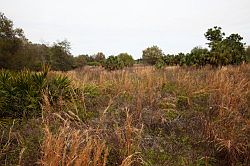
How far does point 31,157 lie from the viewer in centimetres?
404

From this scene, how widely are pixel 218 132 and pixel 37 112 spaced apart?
397cm

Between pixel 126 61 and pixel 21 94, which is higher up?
pixel 126 61

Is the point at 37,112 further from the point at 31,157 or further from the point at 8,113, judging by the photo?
the point at 31,157

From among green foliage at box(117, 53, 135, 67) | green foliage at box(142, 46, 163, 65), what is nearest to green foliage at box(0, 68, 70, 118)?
green foliage at box(117, 53, 135, 67)

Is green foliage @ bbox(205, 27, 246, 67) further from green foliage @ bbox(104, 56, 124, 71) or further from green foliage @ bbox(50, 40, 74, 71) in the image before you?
green foliage @ bbox(50, 40, 74, 71)

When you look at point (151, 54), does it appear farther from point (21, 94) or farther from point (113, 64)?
point (21, 94)

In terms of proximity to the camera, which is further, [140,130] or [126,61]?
[126,61]

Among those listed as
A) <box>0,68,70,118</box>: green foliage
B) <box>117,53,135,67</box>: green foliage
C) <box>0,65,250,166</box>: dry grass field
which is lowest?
<box>0,65,250,166</box>: dry grass field

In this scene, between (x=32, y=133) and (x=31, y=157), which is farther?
(x=32, y=133)

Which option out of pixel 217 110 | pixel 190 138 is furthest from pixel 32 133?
pixel 217 110

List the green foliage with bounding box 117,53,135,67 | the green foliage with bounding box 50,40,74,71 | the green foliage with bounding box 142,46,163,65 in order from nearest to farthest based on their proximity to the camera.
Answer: the green foliage with bounding box 117,53,135,67 < the green foliage with bounding box 50,40,74,71 < the green foliage with bounding box 142,46,163,65

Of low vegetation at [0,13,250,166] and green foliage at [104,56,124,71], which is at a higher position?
green foliage at [104,56,124,71]

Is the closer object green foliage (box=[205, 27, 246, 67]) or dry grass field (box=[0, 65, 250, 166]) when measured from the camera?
dry grass field (box=[0, 65, 250, 166])

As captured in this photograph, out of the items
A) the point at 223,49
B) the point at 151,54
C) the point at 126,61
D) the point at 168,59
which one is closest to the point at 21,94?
the point at 223,49
